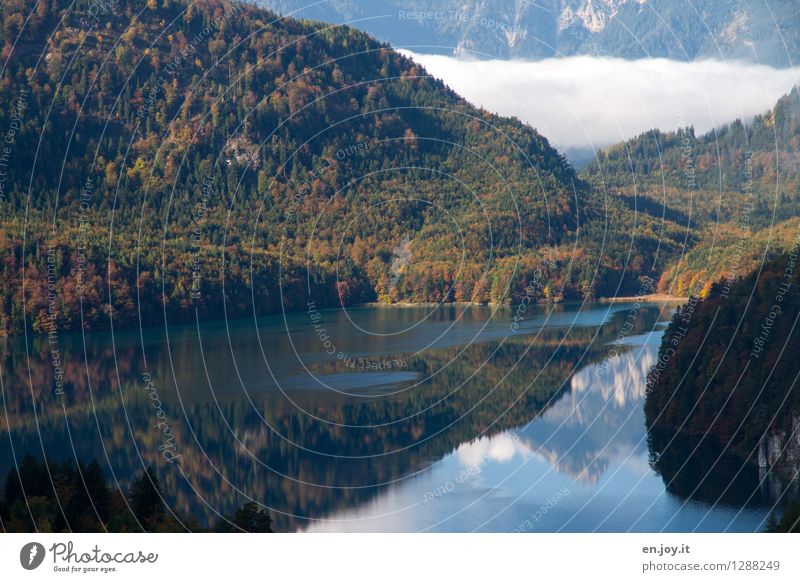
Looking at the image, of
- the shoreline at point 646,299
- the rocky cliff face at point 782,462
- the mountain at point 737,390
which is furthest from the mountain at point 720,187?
the rocky cliff face at point 782,462

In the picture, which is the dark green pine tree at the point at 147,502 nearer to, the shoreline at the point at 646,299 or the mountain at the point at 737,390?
the mountain at the point at 737,390

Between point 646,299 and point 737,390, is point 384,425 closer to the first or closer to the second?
point 737,390

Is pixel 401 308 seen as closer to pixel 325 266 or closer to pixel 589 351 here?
pixel 325 266

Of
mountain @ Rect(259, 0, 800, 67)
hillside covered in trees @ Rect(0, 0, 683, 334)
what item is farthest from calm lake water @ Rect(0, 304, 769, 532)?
mountain @ Rect(259, 0, 800, 67)

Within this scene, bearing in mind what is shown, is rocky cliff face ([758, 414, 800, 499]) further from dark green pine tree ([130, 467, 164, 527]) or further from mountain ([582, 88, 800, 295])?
mountain ([582, 88, 800, 295])

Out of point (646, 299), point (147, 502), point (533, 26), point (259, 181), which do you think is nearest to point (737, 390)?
point (147, 502)
